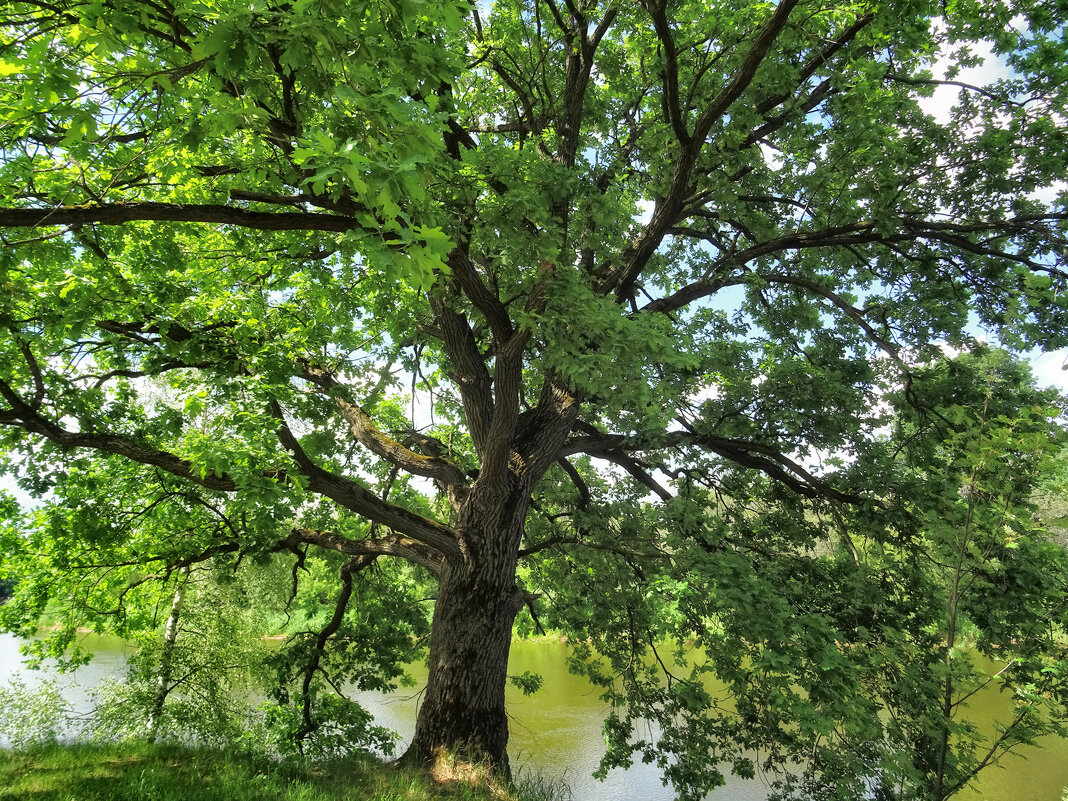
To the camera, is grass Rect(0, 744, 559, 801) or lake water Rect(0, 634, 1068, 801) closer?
grass Rect(0, 744, 559, 801)

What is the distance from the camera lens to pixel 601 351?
4547 millimetres

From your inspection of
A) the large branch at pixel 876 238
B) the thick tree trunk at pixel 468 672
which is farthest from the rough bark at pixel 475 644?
the large branch at pixel 876 238

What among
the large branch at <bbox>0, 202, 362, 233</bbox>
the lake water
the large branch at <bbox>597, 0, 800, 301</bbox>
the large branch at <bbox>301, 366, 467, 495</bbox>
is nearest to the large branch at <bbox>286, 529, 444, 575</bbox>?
the large branch at <bbox>301, 366, 467, 495</bbox>

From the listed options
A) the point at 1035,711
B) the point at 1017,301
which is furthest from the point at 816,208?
the point at 1035,711

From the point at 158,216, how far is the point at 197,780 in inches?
171

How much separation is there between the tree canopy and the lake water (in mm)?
2779

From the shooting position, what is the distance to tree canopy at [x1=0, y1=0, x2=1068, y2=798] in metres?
3.83

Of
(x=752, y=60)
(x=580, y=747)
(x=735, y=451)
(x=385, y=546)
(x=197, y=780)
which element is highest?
(x=752, y=60)

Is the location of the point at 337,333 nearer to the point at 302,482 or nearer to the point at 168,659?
the point at 302,482

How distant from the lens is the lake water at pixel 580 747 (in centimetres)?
1074

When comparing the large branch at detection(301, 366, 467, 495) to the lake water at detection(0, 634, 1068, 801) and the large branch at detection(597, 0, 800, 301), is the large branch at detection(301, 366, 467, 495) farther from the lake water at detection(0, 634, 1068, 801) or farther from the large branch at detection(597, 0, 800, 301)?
the lake water at detection(0, 634, 1068, 801)

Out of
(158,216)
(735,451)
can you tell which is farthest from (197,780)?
(735,451)

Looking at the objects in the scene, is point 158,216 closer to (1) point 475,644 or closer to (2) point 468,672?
(1) point 475,644

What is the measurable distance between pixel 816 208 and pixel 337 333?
6.09 m
